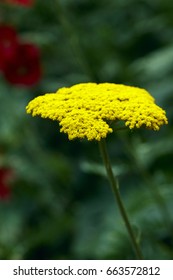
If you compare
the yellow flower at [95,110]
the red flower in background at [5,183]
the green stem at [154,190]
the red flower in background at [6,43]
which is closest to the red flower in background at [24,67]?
the red flower in background at [6,43]

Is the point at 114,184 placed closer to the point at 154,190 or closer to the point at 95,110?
the point at 95,110

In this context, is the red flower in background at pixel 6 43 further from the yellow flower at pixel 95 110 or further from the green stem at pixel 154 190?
the yellow flower at pixel 95 110

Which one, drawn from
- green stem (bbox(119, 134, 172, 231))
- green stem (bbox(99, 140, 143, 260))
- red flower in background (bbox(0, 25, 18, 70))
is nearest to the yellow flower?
green stem (bbox(99, 140, 143, 260))

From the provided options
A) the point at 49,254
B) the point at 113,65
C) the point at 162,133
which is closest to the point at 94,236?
the point at 49,254

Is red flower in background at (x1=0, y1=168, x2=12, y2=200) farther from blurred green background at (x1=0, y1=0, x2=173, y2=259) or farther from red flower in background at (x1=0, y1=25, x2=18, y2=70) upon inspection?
red flower in background at (x1=0, y1=25, x2=18, y2=70)

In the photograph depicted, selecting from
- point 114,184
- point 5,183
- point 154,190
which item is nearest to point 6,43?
point 5,183

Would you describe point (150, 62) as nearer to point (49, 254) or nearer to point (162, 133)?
point (162, 133)

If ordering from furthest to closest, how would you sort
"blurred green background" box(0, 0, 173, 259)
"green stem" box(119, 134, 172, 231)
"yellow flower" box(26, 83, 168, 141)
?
"blurred green background" box(0, 0, 173, 259)
"green stem" box(119, 134, 172, 231)
"yellow flower" box(26, 83, 168, 141)
